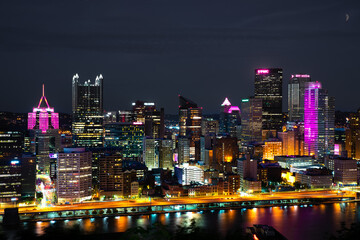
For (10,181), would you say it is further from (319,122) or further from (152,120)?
(319,122)

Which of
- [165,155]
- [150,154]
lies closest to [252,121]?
[165,155]

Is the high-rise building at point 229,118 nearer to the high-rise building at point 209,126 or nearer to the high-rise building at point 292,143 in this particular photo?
the high-rise building at point 209,126

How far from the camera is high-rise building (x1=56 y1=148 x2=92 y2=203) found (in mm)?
22062

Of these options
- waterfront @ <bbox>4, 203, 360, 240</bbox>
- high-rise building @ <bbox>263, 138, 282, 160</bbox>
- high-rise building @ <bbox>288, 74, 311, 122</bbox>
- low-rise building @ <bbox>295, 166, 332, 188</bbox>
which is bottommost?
waterfront @ <bbox>4, 203, 360, 240</bbox>

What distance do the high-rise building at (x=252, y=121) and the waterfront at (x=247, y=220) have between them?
23821mm

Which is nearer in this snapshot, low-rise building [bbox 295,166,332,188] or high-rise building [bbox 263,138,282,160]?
→ low-rise building [bbox 295,166,332,188]

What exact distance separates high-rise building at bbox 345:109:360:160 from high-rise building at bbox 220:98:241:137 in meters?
15.3

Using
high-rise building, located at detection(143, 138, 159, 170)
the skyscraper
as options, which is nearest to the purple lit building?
high-rise building, located at detection(143, 138, 159, 170)

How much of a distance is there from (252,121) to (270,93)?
307 inches

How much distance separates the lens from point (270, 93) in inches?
2057

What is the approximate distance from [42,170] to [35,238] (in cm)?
1884

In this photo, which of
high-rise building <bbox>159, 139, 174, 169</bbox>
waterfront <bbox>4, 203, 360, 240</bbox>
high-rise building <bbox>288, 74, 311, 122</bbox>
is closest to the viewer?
waterfront <bbox>4, 203, 360, 240</bbox>

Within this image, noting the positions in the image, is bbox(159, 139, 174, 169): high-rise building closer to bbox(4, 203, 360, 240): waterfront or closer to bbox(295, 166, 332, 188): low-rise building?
bbox(295, 166, 332, 188): low-rise building

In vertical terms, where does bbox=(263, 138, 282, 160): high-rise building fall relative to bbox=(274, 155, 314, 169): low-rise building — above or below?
above
